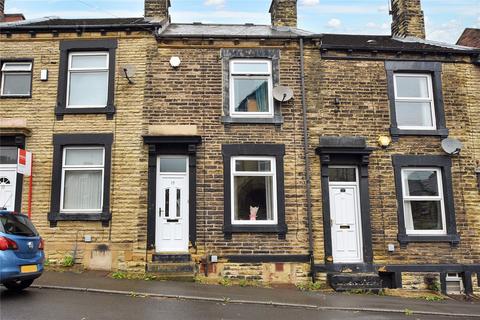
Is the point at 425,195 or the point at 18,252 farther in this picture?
the point at 425,195

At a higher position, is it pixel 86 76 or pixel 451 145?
pixel 86 76

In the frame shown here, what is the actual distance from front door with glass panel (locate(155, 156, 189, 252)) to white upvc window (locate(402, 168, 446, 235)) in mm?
5893

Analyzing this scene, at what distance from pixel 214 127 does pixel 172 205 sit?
234 centimetres

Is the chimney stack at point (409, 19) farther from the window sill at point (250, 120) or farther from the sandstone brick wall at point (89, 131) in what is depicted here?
the sandstone brick wall at point (89, 131)

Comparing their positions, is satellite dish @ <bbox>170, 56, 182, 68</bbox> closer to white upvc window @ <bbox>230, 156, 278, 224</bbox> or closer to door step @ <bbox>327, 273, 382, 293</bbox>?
white upvc window @ <bbox>230, 156, 278, 224</bbox>

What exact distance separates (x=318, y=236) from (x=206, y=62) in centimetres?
556

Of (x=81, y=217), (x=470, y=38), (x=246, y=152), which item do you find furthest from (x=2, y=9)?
(x=470, y=38)

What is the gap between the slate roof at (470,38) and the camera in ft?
49.2

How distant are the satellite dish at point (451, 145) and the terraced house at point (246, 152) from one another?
143mm

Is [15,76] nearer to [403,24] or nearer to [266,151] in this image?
[266,151]

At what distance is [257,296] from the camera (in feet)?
28.7

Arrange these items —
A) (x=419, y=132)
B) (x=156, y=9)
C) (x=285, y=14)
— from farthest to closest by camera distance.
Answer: (x=285, y=14) < (x=156, y=9) < (x=419, y=132)

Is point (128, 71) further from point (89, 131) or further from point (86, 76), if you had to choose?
point (89, 131)

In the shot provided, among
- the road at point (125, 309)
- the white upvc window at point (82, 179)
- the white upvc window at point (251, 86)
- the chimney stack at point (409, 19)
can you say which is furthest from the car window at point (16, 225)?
the chimney stack at point (409, 19)
